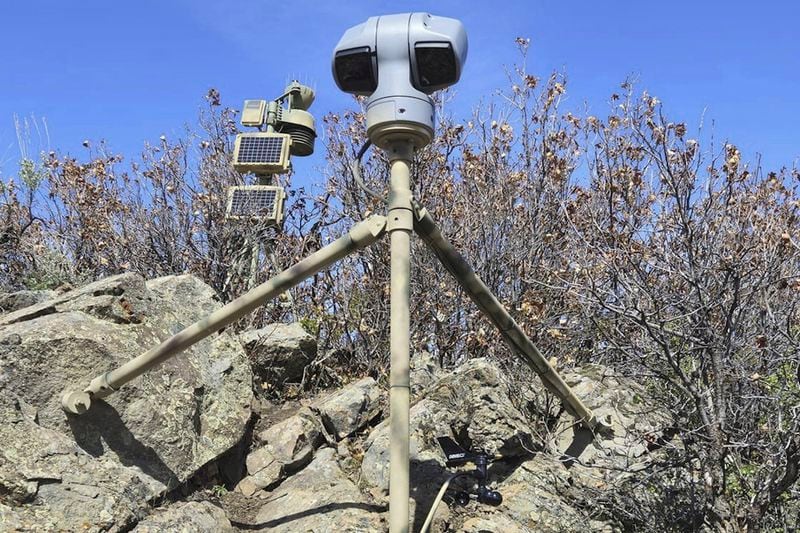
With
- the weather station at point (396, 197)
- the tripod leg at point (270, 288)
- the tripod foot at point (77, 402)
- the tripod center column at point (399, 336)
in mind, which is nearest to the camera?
the tripod center column at point (399, 336)

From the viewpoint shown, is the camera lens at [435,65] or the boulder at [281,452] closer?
the camera lens at [435,65]

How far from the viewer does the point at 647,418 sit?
16.5 feet

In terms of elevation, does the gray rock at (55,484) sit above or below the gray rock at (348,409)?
below

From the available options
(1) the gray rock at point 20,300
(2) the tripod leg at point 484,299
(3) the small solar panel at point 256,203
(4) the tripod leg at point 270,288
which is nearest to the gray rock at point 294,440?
(4) the tripod leg at point 270,288

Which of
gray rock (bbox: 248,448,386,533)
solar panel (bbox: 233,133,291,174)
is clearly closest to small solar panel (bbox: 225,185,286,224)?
solar panel (bbox: 233,133,291,174)

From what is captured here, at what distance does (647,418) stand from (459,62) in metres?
2.93

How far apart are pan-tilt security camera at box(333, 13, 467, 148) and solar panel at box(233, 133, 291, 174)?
378cm

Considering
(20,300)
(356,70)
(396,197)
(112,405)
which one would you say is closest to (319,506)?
(112,405)

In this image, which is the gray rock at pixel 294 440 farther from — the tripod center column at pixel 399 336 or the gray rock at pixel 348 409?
the tripod center column at pixel 399 336

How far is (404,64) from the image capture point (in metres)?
3.38

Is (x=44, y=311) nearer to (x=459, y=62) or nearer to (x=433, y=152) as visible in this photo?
(x=459, y=62)

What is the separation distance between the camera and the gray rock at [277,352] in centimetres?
596

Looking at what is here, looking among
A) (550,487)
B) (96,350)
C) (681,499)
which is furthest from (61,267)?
(681,499)

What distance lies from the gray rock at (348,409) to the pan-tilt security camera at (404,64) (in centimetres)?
220
